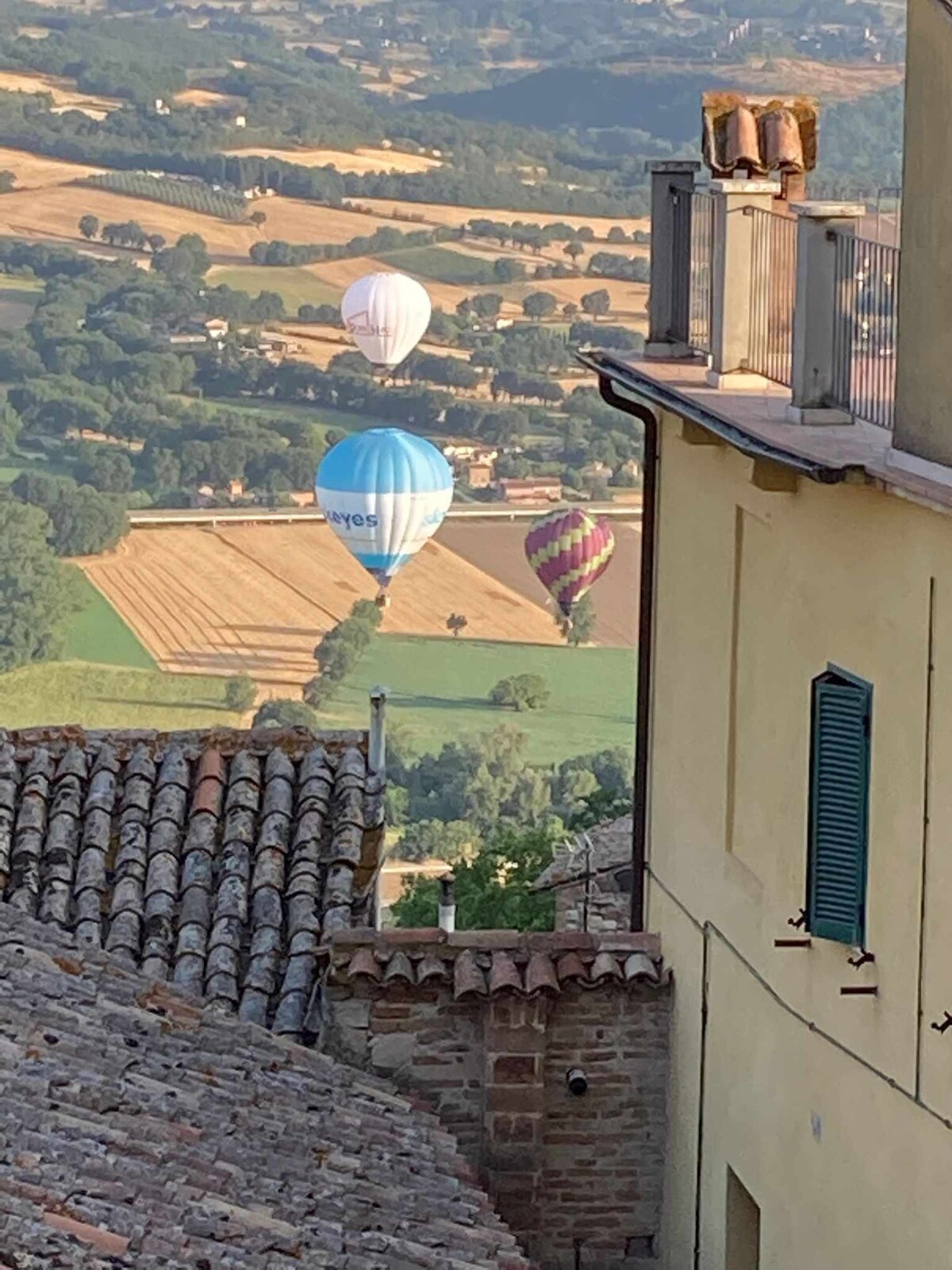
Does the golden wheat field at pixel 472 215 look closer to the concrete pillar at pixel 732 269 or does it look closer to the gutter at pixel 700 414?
the gutter at pixel 700 414

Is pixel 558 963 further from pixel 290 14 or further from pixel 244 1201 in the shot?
pixel 290 14

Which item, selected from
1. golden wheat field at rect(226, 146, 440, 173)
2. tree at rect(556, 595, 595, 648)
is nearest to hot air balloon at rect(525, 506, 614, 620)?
Result: tree at rect(556, 595, 595, 648)

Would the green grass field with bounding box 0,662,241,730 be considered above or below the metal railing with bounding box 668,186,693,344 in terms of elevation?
below

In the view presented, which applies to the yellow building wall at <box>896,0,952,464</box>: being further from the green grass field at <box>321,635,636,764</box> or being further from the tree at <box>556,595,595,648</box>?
the tree at <box>556,595,595,648</box>

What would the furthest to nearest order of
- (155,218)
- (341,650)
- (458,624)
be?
(155,218) → (458,624) → (341,650)

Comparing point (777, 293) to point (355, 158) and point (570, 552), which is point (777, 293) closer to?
point (570, 552)

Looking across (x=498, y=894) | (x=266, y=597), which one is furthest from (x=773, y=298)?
(x=266, y=597)
